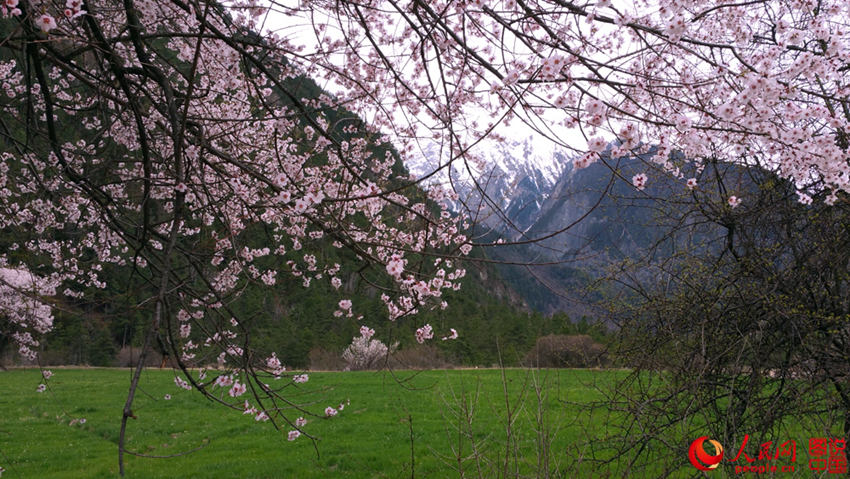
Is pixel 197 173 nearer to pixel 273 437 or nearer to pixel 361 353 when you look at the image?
pixel 273 437

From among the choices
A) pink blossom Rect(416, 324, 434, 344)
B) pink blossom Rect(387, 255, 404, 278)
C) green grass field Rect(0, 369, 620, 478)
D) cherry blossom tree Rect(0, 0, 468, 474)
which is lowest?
green grass field Rect(0, 369, 620, 478)

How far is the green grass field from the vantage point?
6645 millimetres

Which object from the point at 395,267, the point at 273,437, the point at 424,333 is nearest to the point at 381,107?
the point at 395,267

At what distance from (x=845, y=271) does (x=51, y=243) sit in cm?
781

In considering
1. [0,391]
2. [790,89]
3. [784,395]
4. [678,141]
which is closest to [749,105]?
[790,89]

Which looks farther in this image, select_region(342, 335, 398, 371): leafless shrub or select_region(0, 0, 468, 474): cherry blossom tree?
select_region(342, 335, 398, 371): leafless shrub

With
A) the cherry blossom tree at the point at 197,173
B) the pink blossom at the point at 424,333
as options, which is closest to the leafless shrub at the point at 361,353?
the cherry blossom tree at the point at 197,173

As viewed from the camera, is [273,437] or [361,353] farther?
[361,353]

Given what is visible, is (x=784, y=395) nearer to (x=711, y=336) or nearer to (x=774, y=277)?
(x=711, y=336)

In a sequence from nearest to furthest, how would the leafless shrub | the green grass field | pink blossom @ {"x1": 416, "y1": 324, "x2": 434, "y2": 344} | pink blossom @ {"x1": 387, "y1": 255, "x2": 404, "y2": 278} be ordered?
1. pink blossom @ {"x1": 387, "y1": 255, "x2": 404, "y2": 278}
2. pink blossom @ {"x1": 416, "y1": 324, "x2": 434, "y2": 344}
3. the green grass field
4. the leafless shrub

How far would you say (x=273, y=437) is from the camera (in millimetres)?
8992

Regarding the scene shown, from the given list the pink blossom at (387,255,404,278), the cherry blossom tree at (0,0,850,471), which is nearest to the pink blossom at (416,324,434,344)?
the cherry blossom tree at (0,0,850,471)

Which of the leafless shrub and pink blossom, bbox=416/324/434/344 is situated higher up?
pink blossom, bbox=416/324/434/344

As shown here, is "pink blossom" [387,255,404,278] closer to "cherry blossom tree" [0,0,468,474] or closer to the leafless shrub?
"cherry blossom tree" [0,0,468,474]
